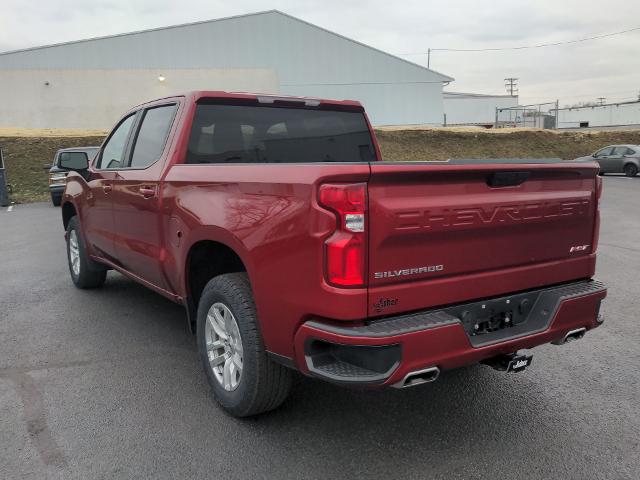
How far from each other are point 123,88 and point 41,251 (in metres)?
27.2

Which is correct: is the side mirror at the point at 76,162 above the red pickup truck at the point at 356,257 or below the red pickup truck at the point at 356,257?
above

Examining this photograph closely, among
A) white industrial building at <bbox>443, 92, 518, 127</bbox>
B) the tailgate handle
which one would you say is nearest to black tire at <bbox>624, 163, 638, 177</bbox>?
the tailgate handle

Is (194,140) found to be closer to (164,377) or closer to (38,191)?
(164,377)

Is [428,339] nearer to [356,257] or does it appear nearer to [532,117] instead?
[356,257]

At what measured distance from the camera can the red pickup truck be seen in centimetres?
257

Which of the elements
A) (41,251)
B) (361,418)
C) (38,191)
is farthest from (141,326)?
(38,191)

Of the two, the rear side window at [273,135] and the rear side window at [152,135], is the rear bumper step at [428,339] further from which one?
the rear side window at [152,135]

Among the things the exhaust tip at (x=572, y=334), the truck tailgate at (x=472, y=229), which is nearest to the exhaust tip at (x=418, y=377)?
the truck tailgate at (x=472, y=229)

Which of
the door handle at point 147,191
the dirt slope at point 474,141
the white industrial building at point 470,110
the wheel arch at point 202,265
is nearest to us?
the wheel arch at point 202,265

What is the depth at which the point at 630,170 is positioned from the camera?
2444cm

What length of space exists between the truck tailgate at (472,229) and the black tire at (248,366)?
0.81m

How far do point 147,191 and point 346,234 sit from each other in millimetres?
2171

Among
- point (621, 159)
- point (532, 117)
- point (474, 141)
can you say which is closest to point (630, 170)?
point (621, 159)

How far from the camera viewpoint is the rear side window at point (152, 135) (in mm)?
4297
